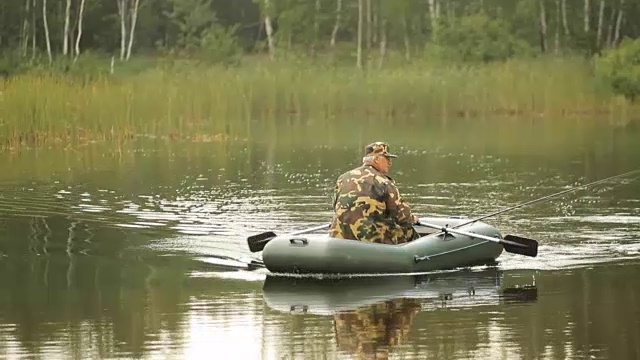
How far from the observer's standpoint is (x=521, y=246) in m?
12.3

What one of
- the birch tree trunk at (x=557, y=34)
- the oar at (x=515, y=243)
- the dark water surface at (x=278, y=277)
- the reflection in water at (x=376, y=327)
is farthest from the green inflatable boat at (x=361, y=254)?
the birch tree trunk at (x=557, y=34)

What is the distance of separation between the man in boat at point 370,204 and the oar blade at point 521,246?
938 millimetres

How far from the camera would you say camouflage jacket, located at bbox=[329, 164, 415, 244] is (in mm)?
11883

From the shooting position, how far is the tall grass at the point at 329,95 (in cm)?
2922

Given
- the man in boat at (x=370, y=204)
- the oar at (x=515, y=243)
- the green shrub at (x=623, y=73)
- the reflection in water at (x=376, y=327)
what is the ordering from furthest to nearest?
the green shrub at (x=623, y=73), the oar at (x=515, y=243), the man in boat at (x=370, y=204), the reflection in water at (x=376, y=327)

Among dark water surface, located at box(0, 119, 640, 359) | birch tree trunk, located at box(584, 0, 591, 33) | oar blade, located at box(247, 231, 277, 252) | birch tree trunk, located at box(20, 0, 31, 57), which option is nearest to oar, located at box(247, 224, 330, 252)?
oar blade, located at box(247, 231, 277, 252)

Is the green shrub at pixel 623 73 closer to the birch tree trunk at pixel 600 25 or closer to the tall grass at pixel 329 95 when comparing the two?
the tall grass at pixel 329 95

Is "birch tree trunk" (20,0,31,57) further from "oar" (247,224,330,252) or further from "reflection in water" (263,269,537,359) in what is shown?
"reflection in water" (263,269,537,359)

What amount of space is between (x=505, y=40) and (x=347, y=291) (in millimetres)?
35675

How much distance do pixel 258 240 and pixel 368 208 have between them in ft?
5.09

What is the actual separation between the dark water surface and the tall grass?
11.7ft

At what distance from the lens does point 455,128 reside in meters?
32.6

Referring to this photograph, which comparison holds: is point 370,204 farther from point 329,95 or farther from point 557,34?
point 557,34

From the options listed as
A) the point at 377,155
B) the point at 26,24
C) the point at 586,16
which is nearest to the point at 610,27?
the point at 586,16
